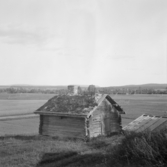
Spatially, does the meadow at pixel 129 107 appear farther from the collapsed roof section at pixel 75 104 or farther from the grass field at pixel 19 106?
the collapsed roof section at pixel 75 104

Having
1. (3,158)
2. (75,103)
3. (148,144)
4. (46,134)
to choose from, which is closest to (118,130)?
(75,103)

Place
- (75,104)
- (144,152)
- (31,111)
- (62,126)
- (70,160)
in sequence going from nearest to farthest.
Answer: (144,152) → (70,160) → (62,126) → (75,104) → (31,111)

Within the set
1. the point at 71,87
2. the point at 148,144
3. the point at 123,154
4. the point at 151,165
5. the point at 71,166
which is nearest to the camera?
the point at 151,165

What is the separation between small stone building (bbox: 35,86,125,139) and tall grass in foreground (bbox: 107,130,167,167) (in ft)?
31.8

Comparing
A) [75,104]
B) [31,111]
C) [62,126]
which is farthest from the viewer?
[31,111]

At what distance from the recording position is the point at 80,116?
20609mm

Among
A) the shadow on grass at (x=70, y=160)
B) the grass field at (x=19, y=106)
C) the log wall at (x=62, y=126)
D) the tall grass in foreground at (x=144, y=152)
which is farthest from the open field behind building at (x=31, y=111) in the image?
the tall grass in foreground at (x=144, y=152)

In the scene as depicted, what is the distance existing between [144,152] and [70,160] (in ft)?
17.1

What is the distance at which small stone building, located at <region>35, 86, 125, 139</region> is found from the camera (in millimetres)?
21050

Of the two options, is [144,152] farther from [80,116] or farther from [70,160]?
[80,116]

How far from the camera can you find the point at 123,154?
35.1 ft

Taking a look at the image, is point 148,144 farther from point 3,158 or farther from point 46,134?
point 46,134

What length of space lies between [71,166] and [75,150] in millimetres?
3903

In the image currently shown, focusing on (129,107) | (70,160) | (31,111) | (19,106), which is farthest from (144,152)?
(19,106)
